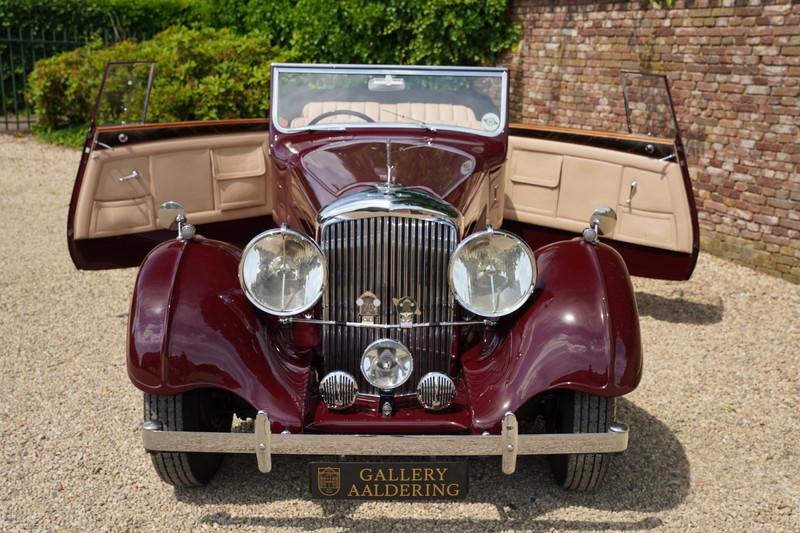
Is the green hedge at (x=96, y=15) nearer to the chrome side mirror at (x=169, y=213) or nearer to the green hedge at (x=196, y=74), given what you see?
the green hedge at (x=196, y=74)

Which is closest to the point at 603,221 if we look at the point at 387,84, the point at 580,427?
the point at 580,427

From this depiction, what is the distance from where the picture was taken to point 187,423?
2971 mm

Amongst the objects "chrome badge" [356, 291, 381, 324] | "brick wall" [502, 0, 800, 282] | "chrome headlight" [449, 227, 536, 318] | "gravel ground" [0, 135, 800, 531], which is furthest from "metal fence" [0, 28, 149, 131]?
"chrome headlight" [449, 227, 536, 318]

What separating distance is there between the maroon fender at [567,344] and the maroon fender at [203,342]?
728 mm

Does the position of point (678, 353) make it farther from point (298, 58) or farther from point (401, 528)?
point (298, 58)

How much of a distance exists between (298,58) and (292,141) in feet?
23.2

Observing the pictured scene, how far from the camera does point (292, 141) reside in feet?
12.3

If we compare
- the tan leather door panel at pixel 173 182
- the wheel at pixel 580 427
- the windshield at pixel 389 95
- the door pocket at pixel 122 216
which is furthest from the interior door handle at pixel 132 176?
the wheel at pixel 580 427

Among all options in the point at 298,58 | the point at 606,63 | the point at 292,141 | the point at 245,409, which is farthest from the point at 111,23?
the point at 245,409

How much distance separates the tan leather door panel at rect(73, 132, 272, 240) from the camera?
14.4 ft

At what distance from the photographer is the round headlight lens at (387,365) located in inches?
116

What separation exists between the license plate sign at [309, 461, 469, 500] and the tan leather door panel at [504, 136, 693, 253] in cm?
261

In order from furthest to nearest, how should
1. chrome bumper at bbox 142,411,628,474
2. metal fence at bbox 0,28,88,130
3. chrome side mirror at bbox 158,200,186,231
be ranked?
metal fence at bbox 0,28,88,130
chrome side mirror at bbox 158,200,186,231
chrome bumper at bbox 142,411,628,474

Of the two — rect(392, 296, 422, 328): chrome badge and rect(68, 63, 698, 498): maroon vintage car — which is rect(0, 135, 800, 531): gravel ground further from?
rect(392, 296, 422, 328): chrome badge
